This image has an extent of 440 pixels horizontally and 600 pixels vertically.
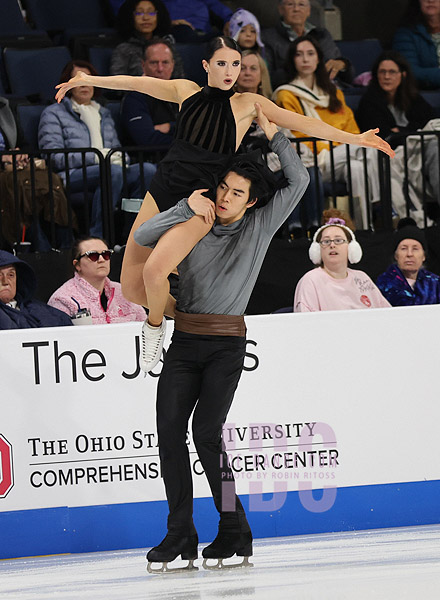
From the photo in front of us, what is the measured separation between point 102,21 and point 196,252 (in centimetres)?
550

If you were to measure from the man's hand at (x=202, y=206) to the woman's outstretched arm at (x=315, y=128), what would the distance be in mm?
443

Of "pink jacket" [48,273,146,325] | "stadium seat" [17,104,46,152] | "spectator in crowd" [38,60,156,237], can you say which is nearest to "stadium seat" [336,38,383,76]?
"spectator in crowd" [38,60,156,237]

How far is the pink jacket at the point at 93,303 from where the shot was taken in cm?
572

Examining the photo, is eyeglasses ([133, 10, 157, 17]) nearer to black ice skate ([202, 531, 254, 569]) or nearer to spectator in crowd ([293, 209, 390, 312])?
spectator in crowd ([293, 209, 390, 312])

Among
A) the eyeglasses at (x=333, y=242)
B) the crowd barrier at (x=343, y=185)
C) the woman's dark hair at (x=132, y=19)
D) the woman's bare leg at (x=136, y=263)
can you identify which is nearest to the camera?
the woman's bare leg at (x=136, y=263)

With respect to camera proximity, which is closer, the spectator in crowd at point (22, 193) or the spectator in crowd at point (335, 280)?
the spectator in crowd at point (335, 280)

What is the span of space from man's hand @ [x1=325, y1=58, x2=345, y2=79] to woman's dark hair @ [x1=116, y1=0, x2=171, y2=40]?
4.30ft

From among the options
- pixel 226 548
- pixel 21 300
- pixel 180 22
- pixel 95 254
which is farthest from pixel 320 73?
pixel 226 548

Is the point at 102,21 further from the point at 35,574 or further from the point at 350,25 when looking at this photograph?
the point at 35,574

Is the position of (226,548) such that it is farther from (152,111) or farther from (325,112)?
(325,112)

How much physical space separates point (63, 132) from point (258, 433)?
9.90ft

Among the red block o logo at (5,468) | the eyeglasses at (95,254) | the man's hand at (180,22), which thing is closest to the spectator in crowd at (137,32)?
the man's hand at (180,22)

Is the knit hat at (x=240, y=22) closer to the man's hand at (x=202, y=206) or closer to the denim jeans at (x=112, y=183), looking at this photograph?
A: the denim jeans at (x=112, y=183)

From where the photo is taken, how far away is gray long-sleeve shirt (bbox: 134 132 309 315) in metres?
3.85
